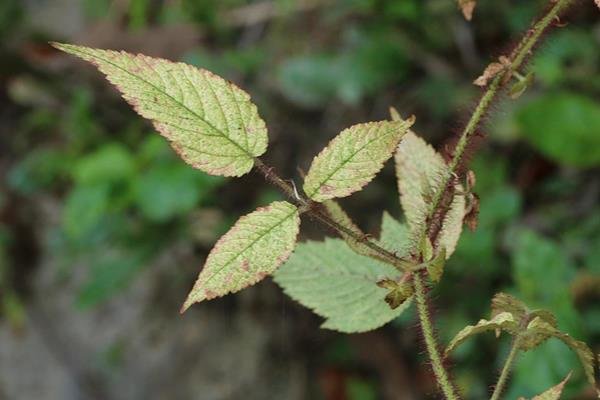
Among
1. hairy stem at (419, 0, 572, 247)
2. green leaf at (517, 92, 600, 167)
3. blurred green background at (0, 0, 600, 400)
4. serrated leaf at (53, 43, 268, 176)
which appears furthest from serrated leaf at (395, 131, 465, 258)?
green leaf at (517, 92, 600, 167)

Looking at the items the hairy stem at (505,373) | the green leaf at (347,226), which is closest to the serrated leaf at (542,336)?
the hairy stem at (505,373)

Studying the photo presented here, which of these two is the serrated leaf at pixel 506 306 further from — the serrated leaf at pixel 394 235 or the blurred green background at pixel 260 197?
the blurred green background at pixel 260 197

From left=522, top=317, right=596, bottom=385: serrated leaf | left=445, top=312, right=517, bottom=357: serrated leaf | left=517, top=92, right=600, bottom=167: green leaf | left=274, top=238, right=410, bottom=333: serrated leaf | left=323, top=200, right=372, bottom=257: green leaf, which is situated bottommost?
left=517, top=92, right=600, bottom=167: green leaf

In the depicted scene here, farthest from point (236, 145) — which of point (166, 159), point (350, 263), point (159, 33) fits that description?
point (159, 33)

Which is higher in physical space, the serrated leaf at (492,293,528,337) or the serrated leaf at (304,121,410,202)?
the serrated leaf at (304,121,410,202)

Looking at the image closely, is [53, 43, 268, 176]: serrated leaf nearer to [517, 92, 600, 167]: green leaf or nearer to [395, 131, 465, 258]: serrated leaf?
[395, 131, 465, 258]: serrated leaf

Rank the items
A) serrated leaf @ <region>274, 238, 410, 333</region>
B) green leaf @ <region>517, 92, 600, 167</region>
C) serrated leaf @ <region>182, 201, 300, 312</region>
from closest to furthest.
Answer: serrated leaf @ <region>182, 201, 300, 312</region> → serrated leaf @ <region>274, 238, 410, 333</region> → green leaf @ <region>517, 92, 600, 167</region>
